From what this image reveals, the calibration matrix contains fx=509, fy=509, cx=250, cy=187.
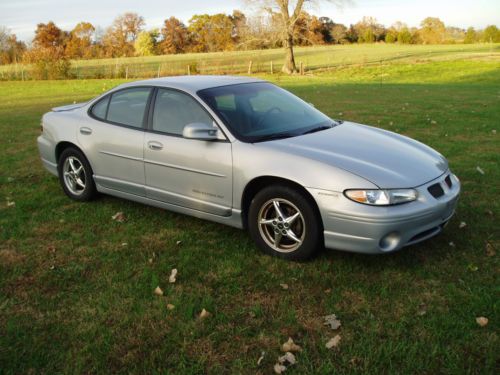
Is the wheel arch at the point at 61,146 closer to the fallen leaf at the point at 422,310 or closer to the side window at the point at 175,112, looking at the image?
the side window at the point at 175,112

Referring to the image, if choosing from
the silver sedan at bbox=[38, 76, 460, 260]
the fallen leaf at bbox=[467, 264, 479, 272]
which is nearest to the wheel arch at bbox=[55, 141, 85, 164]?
the silver sedan at bbox=[38, 76, 460, 260]

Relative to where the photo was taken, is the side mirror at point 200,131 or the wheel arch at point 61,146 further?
the wheel arch at point 61,146

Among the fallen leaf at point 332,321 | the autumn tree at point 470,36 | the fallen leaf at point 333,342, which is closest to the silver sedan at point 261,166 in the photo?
the fallen leaf at point 332,321

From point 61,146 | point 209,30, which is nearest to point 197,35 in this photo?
point 209,30

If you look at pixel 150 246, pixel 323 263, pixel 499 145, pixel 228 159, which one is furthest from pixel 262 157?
pixel 499 145

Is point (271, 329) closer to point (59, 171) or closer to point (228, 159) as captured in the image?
point (228, 159)

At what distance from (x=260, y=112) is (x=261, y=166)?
0.89 meters

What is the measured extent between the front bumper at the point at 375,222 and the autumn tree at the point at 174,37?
8271 cm

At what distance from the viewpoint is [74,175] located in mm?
6113

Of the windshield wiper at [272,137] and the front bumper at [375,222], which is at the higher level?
the windshield wiper at [272,137]

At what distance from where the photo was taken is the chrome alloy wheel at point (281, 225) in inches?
167

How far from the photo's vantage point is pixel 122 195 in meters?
5.56

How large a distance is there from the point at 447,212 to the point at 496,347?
4.52 feet

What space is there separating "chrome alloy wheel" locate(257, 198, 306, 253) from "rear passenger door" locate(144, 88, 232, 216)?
1.28 feet
